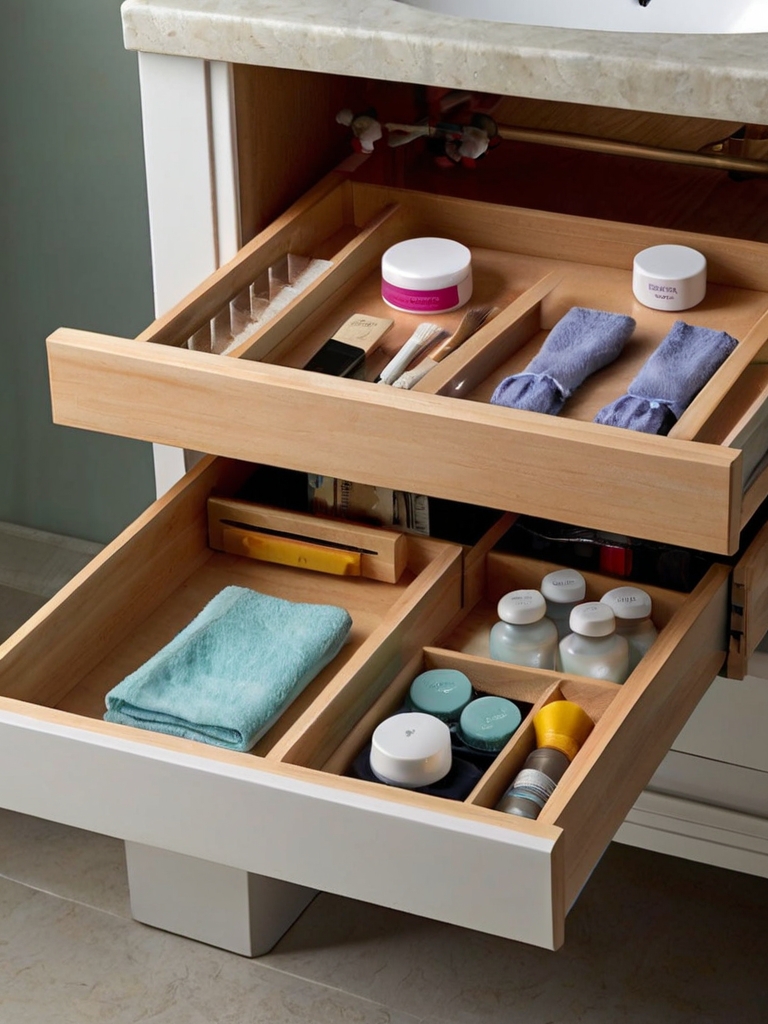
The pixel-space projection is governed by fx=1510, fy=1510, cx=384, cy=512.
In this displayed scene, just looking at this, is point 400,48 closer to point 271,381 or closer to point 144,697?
point 271,381

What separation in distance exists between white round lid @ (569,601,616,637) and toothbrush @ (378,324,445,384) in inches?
9.7

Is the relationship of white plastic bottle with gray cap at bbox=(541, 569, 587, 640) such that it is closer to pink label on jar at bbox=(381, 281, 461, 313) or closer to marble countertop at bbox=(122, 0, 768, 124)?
pink label on jar at bbox=(381, 281, 461, 313)

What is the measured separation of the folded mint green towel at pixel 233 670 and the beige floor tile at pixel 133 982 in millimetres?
616

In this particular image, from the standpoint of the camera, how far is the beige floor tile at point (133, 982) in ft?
5.41

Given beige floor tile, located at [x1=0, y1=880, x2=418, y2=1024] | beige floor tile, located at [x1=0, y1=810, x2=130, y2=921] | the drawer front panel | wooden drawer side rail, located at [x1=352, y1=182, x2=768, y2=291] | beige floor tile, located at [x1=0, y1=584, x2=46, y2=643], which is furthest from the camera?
beige floor tile, located at [x1=0, y1=584, x2=46, y2=643]

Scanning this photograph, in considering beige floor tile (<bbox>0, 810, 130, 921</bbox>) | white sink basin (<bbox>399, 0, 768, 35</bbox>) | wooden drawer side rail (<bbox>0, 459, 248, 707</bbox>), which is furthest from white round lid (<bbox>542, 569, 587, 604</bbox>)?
beige floor tile (<bbox>0, 810, 130, 921</bbox>)

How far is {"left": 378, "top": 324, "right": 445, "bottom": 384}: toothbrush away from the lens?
1.26m

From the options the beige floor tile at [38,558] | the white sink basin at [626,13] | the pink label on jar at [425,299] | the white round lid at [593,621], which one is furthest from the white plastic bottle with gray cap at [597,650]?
the beige floor tile at [38,558]

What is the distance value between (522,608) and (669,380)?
21 cm

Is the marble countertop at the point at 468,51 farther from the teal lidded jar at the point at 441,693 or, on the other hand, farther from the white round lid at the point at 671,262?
the teal lidded jar at the point at 441,693

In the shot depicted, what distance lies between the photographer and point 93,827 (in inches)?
41.7

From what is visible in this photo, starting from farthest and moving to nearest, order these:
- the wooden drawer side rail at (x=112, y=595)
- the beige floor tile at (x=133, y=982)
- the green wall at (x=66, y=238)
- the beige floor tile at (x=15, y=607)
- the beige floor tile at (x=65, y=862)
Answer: the beige floor tile at (x=15, y=607) → the green wall at (x=66, y=238) → the beige floor tile at (x=65, y=862) → the beige floor tile at (x=133, y=982) → the wooden drawer side rail at (x=112, y=595)

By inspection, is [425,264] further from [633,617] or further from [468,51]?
[633,617]

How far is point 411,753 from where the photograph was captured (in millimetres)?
1066
